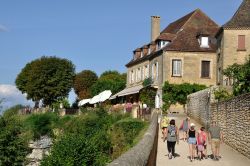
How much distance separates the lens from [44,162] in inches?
911

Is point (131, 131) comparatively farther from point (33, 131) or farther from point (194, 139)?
point (33, 131)

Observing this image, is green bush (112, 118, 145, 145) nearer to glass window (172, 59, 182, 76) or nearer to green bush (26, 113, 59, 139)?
glass window (172, 59, 182, 76)

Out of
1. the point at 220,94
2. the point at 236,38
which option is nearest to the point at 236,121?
the point at 220,94

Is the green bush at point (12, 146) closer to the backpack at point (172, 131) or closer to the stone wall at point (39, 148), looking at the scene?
the stone wall at point (39, 148)

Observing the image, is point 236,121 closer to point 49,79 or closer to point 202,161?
point 202,161

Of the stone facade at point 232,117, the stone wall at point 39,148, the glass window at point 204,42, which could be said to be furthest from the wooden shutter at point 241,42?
the stone wall at point 39,148

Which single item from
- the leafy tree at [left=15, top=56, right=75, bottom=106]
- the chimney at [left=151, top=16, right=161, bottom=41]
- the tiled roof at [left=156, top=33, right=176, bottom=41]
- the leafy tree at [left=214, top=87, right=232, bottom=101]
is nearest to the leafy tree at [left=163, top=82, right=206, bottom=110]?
the tiled roof at [left=156, top=33, right=176, bottom=41]

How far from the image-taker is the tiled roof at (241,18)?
40.9 meters

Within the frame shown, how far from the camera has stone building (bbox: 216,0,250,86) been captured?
Result: 40812mm

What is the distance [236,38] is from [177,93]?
7430mm

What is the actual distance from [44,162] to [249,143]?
928cm

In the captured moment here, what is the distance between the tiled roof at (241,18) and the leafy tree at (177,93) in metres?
6.89

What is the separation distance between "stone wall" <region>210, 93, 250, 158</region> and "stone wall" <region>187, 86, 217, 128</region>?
10.9 feet

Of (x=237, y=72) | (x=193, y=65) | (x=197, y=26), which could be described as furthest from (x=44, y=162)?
(x=197, y=26)
